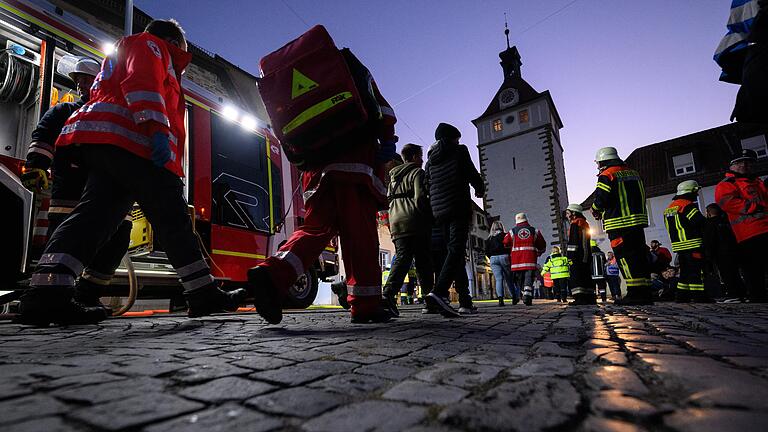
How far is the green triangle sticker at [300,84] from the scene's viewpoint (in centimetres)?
262

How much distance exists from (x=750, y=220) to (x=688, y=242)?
117cm

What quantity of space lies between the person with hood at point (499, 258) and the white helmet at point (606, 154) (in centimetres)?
281

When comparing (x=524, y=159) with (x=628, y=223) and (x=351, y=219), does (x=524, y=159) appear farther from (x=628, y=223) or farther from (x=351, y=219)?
(x=351, y=219)

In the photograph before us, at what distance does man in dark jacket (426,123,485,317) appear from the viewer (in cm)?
389

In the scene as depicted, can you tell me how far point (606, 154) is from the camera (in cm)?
550

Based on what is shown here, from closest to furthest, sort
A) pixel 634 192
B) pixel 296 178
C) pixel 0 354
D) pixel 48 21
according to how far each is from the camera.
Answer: pixel 0 354, pixel 48 21, pixel 634 192, pixel 296 178

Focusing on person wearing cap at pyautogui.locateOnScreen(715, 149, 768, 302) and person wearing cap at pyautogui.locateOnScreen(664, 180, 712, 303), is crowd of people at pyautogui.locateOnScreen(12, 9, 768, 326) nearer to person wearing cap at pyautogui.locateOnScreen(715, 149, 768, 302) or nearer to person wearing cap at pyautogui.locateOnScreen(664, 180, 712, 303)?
person wearing cap at pyautogui.locateOnScreen(715, 149, 768, 302)

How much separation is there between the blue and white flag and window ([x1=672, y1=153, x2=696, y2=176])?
3105 cm

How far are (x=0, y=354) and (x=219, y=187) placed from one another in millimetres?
4343

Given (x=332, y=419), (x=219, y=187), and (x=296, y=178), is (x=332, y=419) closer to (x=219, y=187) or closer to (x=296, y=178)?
(x=219, y=187)

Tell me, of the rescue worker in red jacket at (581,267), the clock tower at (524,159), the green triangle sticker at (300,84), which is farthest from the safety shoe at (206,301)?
the clock tower at (524,159)

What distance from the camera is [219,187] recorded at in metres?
5.71

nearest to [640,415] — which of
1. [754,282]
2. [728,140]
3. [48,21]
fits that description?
[48,21]

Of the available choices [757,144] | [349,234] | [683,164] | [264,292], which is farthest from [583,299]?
[757,144]
